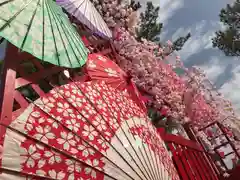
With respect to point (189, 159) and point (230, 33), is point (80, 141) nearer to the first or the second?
point (189, 159)

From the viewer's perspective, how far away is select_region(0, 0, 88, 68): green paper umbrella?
2213mm

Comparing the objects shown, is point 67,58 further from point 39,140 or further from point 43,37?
point 39,140

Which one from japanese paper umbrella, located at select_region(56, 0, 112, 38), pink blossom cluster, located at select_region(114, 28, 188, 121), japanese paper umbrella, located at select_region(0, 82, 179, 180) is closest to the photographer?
japanese paper umbrella, located at select_region(0, 82, 179, 180)

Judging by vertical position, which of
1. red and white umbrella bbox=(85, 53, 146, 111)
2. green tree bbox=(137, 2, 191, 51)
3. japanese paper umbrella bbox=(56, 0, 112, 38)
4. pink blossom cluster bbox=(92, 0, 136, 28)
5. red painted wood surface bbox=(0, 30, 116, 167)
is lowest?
red painted wood surface bbox=(0, 30, 116, 167)

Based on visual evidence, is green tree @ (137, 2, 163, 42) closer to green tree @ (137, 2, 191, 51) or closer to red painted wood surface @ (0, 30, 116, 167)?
green tree @ (137, 2, 191, 51)

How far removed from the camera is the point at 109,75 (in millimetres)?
3811

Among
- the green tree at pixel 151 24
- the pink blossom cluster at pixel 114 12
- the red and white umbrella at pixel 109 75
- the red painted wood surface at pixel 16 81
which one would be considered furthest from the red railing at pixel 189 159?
the green tree at pixel 151 24

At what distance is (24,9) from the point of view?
2.50 meters

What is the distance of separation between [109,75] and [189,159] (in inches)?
71.9

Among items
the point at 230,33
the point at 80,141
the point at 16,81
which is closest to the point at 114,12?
the point at 16,81

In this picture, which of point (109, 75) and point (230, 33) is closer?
point (109, 75)

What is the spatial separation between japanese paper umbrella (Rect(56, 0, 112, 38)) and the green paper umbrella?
1.04 m

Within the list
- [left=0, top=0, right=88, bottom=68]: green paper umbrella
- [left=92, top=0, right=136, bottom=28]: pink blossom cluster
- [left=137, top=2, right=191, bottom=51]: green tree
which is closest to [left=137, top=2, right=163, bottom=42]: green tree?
[left=137, top=2, right=191, bottom=51]: green tree

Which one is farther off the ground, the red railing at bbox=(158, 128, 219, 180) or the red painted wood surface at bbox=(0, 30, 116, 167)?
the red painted wood surface at bbox=(0, 30, 116, 167)
